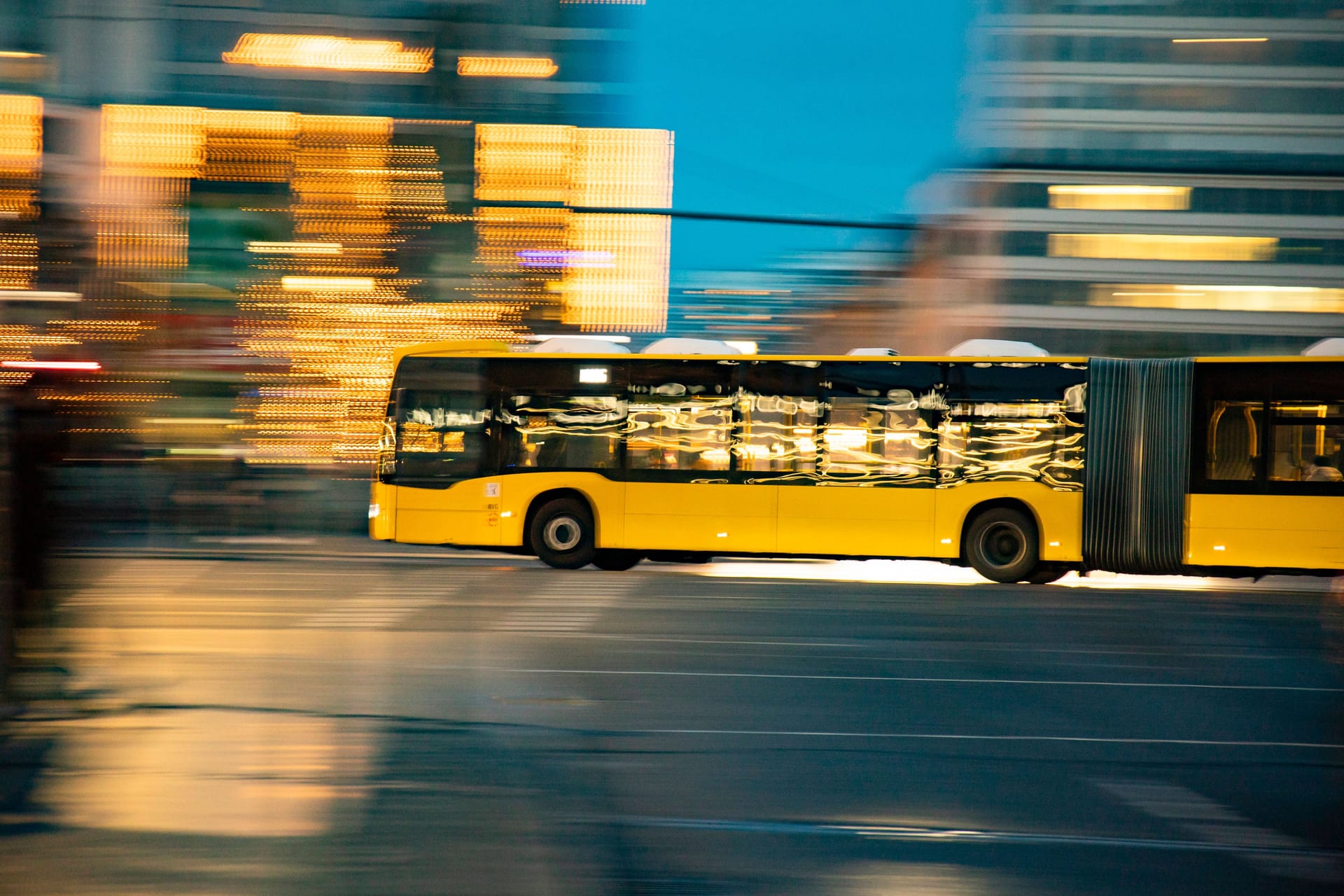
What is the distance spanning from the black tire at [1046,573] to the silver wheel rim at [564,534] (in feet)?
18.2

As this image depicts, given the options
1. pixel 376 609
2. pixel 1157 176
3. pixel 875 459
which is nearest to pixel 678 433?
pixel 875 459

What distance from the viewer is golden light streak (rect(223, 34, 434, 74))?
35406mm

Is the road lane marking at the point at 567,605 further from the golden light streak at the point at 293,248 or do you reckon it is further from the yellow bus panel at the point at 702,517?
the golden light streak at the point at 293,248

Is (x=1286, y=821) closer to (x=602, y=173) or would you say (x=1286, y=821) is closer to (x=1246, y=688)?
(x=1246, y=688)

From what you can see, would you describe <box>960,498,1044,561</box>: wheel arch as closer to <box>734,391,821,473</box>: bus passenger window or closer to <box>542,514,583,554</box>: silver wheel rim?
<box>734,391,821,473</box>: bus passenger window

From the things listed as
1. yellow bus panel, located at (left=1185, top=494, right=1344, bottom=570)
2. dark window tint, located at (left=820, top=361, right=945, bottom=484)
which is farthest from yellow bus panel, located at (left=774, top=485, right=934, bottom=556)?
yellow bus panel, located at (left=1185, top=494, right=1344, bottom=570)

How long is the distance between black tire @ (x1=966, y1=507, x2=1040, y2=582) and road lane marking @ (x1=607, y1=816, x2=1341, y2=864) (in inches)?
409

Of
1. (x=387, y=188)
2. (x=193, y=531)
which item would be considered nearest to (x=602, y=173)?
(x=387, y=188)

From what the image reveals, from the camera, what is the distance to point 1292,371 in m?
14.7

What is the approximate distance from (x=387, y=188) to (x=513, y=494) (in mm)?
17930

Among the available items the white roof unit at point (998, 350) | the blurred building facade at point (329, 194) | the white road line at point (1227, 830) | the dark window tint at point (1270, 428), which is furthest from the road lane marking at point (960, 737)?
the blurred building facade at point (329, 194)

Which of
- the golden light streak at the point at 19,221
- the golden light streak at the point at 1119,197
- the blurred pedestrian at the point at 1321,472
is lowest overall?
the blurred pedestrian at the point at 1321,472

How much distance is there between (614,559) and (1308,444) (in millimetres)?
8374

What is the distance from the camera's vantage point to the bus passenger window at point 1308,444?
14375mm
